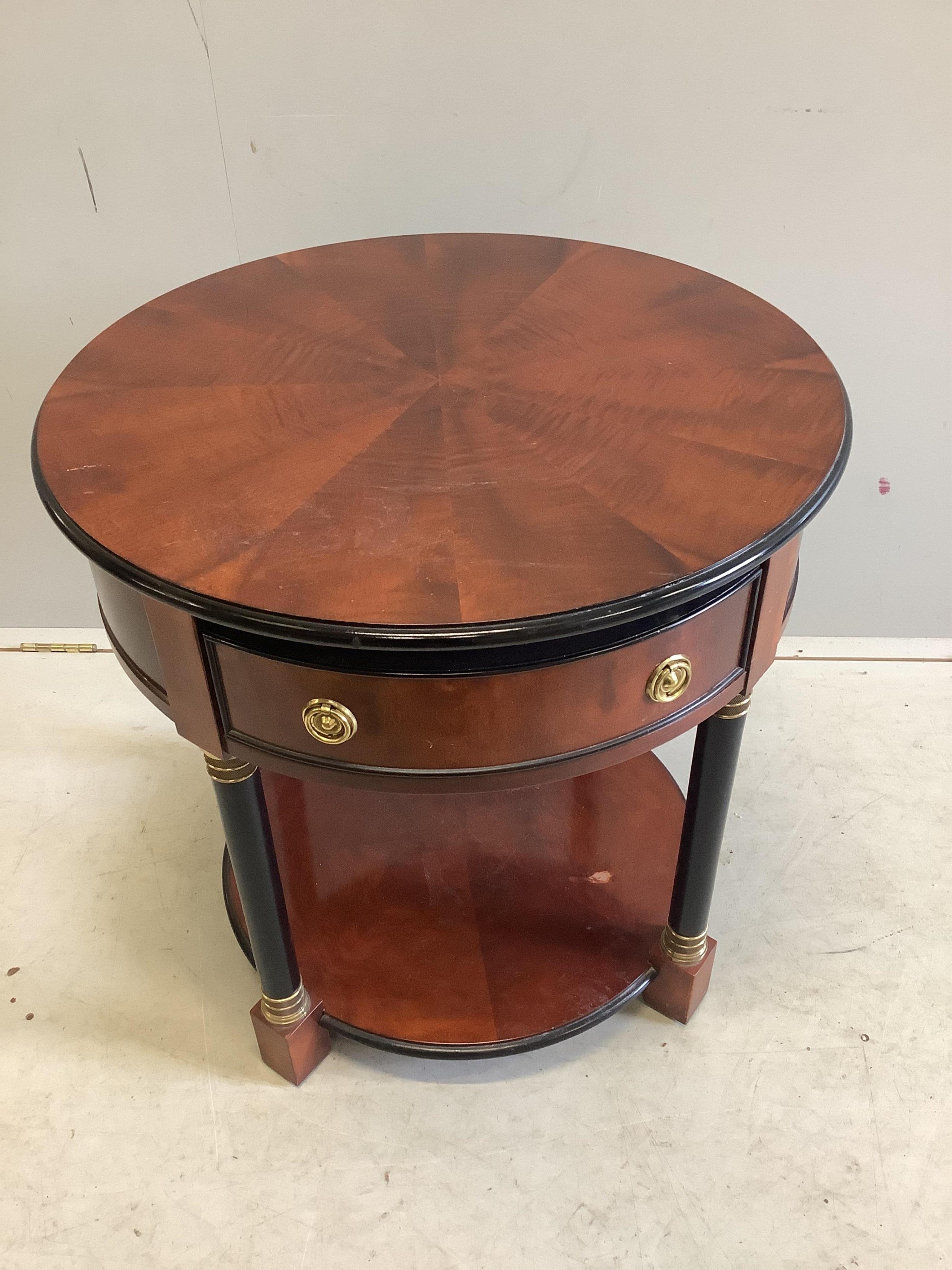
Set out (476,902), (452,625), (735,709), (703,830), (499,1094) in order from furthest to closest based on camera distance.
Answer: (476,902) → (499,1094) → (703,830) → (735,709) → (452,625)

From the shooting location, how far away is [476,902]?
134 cm

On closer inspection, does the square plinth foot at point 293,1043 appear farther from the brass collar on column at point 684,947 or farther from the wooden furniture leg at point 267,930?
the brass collar on column at point 684,947

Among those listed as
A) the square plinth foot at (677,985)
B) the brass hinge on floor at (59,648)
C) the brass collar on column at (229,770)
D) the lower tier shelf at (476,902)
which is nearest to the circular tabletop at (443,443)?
the brass collar on column at (229,770)

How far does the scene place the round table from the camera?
752 millimetres

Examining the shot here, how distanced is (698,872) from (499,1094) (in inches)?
14.5

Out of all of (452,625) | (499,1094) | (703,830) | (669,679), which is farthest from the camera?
(499,1094)

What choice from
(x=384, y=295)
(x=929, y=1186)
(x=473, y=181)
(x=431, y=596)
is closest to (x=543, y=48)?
(x=473, y=181)

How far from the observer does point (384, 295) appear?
114 centimetres

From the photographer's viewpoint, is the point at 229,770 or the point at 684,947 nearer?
the point at 229,770

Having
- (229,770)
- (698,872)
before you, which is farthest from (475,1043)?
(229,770)

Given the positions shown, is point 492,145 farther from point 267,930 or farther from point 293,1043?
point 293,1043

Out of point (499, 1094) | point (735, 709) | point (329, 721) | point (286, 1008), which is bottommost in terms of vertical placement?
point (499, 1094)

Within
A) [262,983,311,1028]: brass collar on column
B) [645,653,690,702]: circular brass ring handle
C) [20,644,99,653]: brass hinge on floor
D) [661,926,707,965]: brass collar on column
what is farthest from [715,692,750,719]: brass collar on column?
[20,644,99,653]: brass hinge on floor

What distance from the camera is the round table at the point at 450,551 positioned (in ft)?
2.47
